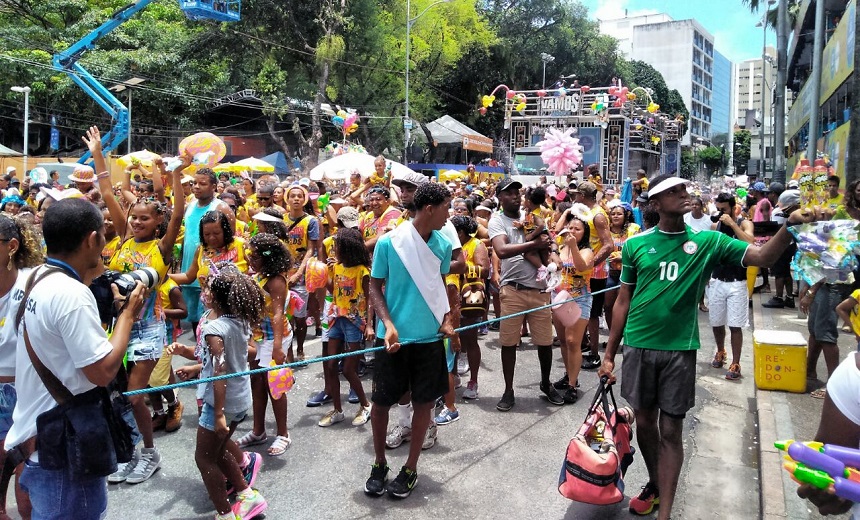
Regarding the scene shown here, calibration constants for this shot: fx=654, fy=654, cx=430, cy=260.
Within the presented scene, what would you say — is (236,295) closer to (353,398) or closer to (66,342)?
(66,342)

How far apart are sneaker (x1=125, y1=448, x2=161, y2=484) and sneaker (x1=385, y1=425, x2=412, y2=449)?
165 centimetres

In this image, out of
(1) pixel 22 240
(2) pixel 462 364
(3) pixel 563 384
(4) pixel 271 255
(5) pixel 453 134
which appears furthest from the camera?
(5) pixel 453 134

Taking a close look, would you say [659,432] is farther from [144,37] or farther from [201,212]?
[144,37]

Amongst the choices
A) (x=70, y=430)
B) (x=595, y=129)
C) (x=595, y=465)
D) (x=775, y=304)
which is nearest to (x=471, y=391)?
(x=595, y=465)

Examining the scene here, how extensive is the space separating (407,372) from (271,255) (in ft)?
4.35

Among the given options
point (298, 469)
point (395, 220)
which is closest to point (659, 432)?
point (298, 469)

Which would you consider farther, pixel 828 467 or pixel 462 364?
pixel 462 364

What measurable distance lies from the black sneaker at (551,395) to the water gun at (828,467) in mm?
4042

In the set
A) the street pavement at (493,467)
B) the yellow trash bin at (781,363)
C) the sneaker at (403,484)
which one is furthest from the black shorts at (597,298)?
the sneaker at (403,484)

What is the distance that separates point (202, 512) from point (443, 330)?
6.07 ft

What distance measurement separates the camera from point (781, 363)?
6.20 meters

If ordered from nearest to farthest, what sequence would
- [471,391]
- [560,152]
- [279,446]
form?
[279,446] < [471,391] < [560,152]

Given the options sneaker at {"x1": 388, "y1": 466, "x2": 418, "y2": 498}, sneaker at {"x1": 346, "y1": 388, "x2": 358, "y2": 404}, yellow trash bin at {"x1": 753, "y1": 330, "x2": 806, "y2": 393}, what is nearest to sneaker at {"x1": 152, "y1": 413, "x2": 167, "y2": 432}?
sneaker at {"x1": 346, "y1": 388, "x2": 358, "y2": 404}

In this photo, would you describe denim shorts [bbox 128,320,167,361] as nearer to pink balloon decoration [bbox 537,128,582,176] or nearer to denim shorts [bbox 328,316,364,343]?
denim shorts [bbox 328,316,364,343]
